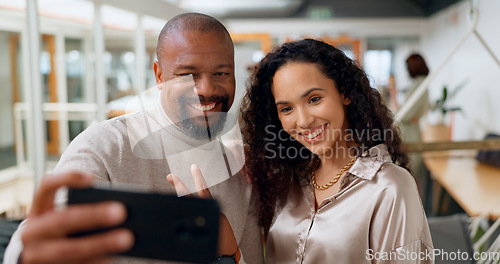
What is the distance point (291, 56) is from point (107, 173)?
52 cm

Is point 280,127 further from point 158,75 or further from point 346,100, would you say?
point 158,75

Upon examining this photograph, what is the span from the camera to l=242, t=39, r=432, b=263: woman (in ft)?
3.20

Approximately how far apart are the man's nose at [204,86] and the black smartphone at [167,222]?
0.48m

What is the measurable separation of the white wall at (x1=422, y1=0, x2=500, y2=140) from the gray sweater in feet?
8.41

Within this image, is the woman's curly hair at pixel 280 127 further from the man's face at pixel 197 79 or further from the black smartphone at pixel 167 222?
the black smartphone at pixel 167 222

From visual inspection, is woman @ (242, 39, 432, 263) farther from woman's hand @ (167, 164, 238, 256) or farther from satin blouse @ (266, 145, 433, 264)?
woman's hand @ (167, 164, 238, 256)

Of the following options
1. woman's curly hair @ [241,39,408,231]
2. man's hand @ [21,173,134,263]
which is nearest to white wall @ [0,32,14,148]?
woman's curly hair @ [241,39,408,231]

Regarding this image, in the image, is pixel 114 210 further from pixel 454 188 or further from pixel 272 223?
pixel 454 188

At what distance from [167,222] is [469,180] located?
288 cm

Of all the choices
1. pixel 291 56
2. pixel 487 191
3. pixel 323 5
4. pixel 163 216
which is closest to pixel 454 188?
pixel 487 191

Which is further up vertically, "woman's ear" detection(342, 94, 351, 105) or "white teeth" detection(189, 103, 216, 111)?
"woman's ear" detection(342, 94, 351, 105)

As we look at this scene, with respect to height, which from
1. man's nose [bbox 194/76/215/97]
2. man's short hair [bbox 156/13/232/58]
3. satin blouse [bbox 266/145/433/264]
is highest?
man's short hair [bbox 156/13/232/58]

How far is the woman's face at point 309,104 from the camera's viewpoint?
3.32ft

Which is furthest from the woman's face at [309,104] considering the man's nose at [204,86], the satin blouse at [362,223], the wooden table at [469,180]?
the wooden table at [469,180]
